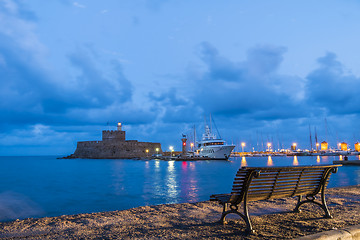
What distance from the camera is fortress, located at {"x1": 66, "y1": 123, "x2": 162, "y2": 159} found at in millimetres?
75750

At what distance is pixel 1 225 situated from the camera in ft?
13.7

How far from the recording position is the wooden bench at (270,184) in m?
3.41

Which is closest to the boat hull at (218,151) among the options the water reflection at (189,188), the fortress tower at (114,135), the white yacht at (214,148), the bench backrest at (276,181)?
the white yacht at (214,148)

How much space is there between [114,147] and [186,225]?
75328 mm

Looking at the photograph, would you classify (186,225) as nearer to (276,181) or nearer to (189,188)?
(276,181)

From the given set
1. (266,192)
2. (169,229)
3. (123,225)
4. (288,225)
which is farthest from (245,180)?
(123,225)

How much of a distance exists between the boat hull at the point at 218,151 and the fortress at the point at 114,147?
25370mm

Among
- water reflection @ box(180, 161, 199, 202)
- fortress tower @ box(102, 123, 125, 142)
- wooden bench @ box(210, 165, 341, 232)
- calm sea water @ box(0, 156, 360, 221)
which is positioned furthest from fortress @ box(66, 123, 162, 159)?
wooden bench @ box(210, 165, 341, 232)

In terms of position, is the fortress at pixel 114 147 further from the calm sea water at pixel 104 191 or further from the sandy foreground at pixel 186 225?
the sandy foreground at pixel 186 225

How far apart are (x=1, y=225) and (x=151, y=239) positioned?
274 centimetres

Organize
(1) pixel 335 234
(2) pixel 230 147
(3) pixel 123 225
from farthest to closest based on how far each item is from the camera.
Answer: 1. (2) pixel 230 147
2. (3) pixel 123 225
3. (1) pixel 335 234

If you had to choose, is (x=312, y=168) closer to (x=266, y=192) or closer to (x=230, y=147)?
(x=266, y=192)

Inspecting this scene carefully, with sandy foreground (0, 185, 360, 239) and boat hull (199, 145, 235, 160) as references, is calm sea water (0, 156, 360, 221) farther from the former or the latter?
boat hull (199, 145, 235, 160)

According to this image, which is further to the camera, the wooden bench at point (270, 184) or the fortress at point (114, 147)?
the fortress at point (114, 147)
